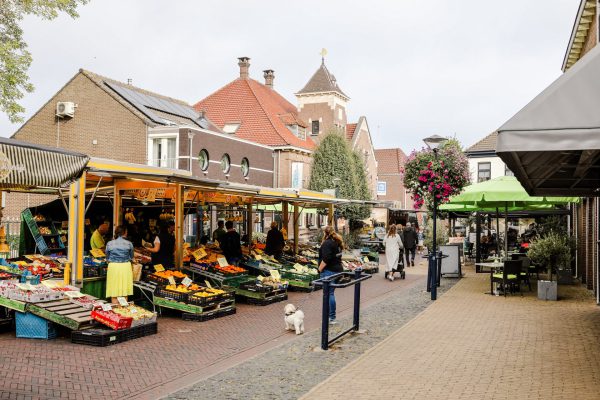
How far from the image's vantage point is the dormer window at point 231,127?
144ft

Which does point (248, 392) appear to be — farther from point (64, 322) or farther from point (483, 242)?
point (483, 242)

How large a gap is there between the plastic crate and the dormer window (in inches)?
1398

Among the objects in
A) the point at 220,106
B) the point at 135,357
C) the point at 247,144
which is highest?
the point at 220,106

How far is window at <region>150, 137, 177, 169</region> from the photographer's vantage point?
31.0m

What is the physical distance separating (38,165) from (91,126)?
27.0 m

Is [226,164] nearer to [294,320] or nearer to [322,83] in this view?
[322,83]

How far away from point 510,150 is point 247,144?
109ft

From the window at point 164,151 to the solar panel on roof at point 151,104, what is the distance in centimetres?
122

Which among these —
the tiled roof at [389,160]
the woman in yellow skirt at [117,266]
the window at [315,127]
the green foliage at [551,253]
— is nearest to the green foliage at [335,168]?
the window at [315,127]

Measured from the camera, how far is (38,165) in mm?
7641

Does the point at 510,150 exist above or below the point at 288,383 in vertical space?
above

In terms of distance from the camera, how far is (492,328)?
10.1 metres

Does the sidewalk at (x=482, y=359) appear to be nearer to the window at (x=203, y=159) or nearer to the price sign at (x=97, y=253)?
the price sign at (x=97, y=253)

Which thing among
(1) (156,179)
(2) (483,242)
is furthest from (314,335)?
(2) (483,242)
